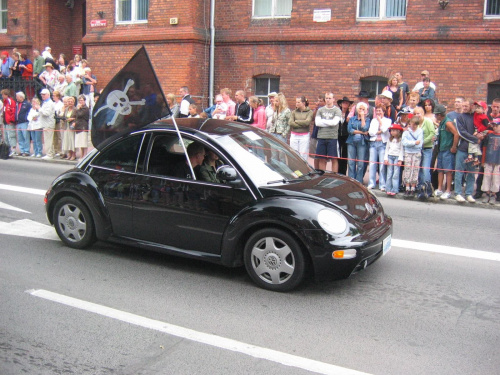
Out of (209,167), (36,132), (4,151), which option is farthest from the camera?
(36,132)

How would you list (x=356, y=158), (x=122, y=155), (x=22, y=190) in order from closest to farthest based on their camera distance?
(x=122, y=155), (x=22, y=190), (x=356, y=158)

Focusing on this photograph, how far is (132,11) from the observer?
760 inches

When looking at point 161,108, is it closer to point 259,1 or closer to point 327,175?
point 327,175

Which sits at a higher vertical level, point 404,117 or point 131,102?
point 131,102

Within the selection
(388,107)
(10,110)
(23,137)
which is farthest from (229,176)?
(10,110)

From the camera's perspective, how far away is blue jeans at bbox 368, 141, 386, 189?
12.1 m

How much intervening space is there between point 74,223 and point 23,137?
12054 mm

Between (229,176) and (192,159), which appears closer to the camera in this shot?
(229,176)

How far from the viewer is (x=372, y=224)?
5.96 meters

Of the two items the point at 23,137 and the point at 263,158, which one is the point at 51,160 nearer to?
the point at 23,137

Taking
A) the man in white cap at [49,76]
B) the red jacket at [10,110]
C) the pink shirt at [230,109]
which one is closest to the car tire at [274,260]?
the pink shirt at [230,109]

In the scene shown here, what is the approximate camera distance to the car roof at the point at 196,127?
21.5 ft

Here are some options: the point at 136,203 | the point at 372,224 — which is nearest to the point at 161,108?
the point at 136,203

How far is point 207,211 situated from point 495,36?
38.1 ft
